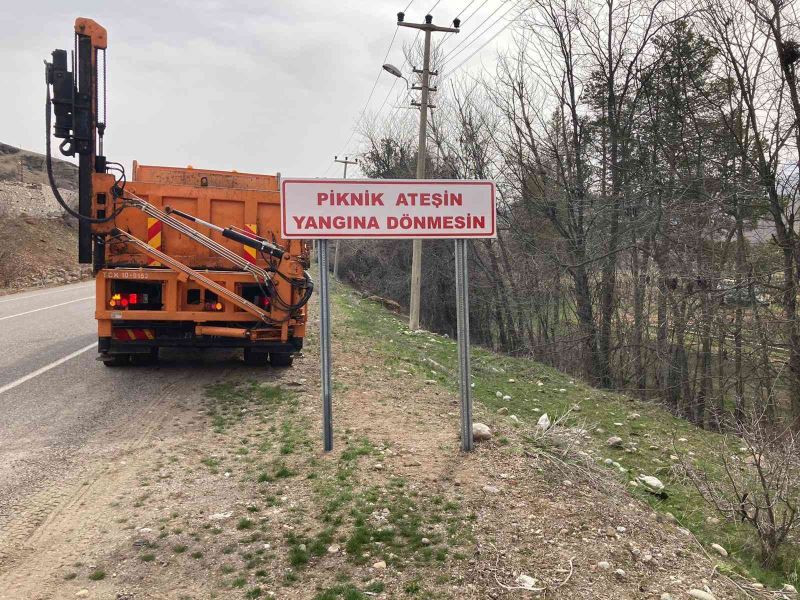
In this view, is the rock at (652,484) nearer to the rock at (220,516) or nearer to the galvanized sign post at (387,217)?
the galvanized sign post at (387,217)

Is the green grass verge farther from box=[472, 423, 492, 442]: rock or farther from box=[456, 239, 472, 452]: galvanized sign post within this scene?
box=[456, 239, 472, 452]: galvanized sign post

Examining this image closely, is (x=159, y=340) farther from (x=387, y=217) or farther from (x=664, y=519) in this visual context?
(x=664, y=519)

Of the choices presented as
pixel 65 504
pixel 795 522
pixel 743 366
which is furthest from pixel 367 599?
pixel 743 366

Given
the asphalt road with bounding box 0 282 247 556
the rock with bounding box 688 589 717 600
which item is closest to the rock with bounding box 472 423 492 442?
the rock with bounding box 688 589 717 600

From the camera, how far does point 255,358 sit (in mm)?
8383

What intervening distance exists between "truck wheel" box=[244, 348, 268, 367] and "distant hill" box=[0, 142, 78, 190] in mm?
36695

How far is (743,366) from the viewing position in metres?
11.8

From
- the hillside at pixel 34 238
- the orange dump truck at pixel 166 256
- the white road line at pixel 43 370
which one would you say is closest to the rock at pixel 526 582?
the orange dump truck at pixel 166 256

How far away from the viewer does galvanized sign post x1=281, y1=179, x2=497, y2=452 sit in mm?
4703

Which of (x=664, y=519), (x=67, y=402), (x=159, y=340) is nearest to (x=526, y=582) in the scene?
(x=664, y=519)

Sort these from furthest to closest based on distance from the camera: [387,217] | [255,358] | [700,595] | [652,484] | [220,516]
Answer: [255,358]
[652,484]
[387,217]
[220,516]
[700,595]

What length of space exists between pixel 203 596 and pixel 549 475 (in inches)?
104

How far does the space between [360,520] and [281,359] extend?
4741 millimetres

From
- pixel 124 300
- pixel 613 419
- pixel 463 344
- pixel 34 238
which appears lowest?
pixel 613 419
